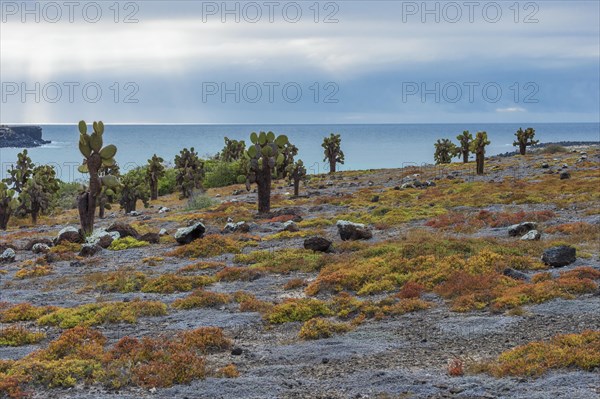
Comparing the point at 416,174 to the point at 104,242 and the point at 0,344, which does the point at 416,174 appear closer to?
the point at 104,242

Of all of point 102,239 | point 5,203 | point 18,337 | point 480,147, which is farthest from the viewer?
point 480,147

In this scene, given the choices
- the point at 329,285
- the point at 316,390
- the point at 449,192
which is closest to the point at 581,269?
the point at 329,285

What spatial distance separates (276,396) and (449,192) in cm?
4278

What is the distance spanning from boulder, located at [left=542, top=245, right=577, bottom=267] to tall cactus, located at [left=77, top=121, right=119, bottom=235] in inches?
1006

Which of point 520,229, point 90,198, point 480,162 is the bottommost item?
point 520,229

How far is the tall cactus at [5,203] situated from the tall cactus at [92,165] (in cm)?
1613

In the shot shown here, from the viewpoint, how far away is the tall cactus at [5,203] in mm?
50622

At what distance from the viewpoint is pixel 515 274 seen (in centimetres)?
2014

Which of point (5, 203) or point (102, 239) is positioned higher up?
point (5, 203)

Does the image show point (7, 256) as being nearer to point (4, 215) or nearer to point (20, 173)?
point (4, 215)

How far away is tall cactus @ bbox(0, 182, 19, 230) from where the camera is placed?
5062 centimetres

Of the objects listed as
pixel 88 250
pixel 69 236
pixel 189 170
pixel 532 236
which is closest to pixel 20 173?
pixel 189 170

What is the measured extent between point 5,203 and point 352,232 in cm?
3423

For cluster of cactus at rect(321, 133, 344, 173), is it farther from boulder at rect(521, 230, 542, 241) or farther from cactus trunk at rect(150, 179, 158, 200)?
boulder at rect(521, 230, 542, 241)
